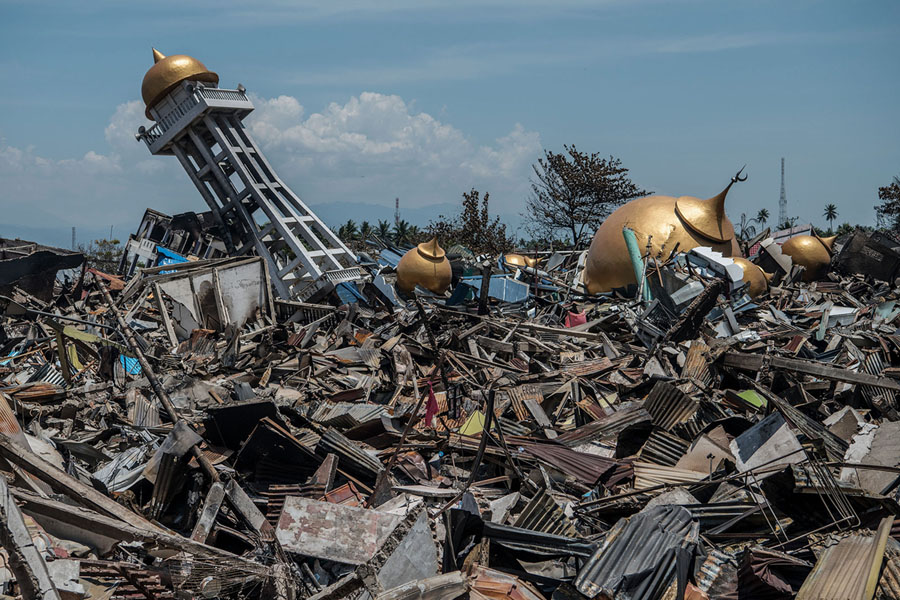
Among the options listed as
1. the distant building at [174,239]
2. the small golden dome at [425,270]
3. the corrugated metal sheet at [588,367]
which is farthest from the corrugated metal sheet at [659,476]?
the distant building at [174,239]

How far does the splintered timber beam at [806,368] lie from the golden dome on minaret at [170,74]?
720 inches

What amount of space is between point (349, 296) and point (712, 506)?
14.1m

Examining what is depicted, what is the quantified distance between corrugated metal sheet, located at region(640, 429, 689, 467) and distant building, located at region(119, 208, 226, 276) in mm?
18653

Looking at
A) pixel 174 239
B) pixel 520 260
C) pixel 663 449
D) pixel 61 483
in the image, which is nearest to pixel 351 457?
pixel 61 483

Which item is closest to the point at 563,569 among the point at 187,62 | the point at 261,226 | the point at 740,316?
the point at 740,316

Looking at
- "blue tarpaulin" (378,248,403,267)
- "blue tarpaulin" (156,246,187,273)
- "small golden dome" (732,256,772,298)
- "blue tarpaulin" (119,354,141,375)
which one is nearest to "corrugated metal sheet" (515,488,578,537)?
"blue tarpaulin" (119,354,141,375)

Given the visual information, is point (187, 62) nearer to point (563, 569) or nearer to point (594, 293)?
point (594, 293)

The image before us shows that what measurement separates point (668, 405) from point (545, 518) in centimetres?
286

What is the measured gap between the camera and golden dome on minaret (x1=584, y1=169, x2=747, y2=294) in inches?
632

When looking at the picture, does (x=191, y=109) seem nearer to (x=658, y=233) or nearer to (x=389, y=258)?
(x=389, y=258)

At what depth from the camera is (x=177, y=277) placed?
1401 centimetres

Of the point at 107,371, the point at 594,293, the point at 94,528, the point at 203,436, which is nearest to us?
the point at 94,528

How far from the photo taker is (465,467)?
6.70 metres

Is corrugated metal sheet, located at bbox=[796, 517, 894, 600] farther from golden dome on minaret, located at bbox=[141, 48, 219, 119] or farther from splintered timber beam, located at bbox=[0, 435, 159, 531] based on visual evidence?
golden dome on minaret, located at bbox=[141, 48, 219, 119]
